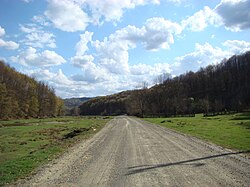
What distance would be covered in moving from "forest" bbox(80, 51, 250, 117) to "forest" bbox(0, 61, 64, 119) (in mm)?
45133

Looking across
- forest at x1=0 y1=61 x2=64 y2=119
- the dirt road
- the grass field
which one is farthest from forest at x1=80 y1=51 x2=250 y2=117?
the dirt road

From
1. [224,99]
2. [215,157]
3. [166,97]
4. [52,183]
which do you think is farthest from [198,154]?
[224,99]

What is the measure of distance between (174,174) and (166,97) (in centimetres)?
13011

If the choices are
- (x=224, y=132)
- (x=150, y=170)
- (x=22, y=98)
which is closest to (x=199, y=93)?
(x=22, y=98)

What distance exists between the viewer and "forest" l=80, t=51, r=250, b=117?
420ft

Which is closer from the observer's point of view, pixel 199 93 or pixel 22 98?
pixel 22 98

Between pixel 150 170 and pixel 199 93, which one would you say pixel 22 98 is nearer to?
pixel 199 93

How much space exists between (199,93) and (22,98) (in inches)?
4390

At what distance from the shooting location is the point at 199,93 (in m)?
188

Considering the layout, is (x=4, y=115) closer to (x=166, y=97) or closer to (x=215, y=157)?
(x=166, y=97)

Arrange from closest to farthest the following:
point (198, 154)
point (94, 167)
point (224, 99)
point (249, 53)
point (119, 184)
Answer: point (119, 184)
point (94, 167)
point (198, 154)
point (224, 99)
point (249, 53)

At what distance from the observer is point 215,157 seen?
15.7 metres

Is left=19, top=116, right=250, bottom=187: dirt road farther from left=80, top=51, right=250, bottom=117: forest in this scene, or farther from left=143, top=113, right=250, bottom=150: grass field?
left=80, top=51, right=250, bottom=117: forest

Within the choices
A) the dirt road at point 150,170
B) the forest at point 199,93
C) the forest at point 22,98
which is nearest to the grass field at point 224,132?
the dirt road at point 150,170
